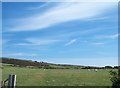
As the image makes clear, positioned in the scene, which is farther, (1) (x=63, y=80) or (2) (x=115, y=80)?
(1) (x=63, y=80)

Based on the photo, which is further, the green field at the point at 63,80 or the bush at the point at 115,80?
the green field at the point at 63,80

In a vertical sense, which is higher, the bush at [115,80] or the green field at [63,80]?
the green field at [63,80]

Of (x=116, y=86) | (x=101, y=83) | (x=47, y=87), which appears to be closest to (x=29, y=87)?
(x=47, y=87)

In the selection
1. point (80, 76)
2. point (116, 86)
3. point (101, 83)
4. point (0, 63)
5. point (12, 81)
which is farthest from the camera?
point (0, 63)

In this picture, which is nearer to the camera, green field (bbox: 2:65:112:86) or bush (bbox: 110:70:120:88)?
bush (bbox: 110:70:120:88)

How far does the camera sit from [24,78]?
40.8 meters

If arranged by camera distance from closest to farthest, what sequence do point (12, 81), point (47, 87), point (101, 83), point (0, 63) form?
1. point (12, 81)
2. point (47, 87)
3. point (101, 83)
4. point (0, 63)

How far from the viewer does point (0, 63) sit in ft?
192

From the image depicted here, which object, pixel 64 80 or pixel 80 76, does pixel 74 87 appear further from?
pixel 80 76

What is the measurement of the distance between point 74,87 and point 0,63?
81.7 ft

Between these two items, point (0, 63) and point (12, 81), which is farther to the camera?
point (0, 63)

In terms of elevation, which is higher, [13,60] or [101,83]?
[13,60]

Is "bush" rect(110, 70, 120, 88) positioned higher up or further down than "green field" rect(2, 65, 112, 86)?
further down

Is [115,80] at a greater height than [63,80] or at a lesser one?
lesser
